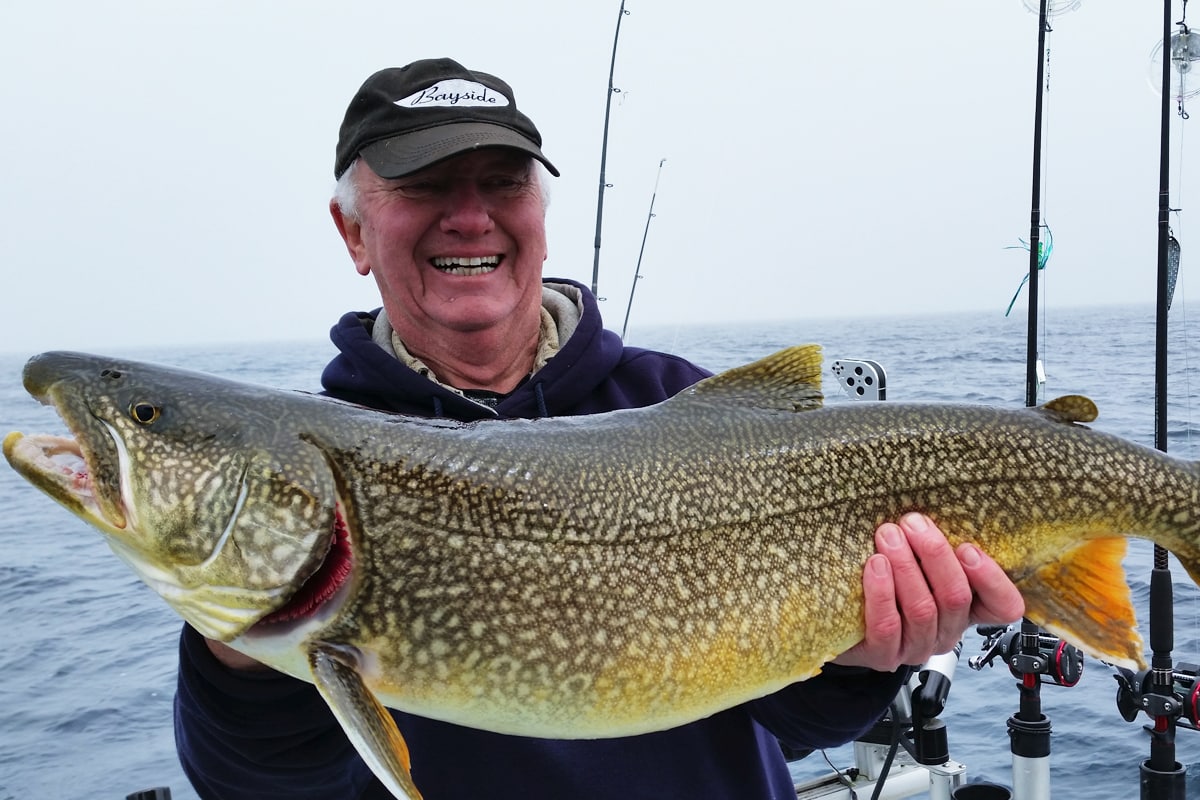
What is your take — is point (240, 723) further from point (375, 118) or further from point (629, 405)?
point (375, 118)

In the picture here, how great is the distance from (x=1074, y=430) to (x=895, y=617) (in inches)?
26.9

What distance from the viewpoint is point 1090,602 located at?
8.24 feet

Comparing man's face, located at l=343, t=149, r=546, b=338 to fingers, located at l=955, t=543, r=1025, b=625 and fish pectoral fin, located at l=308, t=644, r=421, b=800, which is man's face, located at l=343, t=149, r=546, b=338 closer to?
fish pectoral fin, located at l=308, t=644, r=421, b=800

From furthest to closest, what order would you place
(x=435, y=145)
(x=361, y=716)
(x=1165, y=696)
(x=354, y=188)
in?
1. (x=1165, y=696)
2. (x=354, y=188)
3. (x=435, y=145)
4. (x=361, y=716)

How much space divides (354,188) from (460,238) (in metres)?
0.40

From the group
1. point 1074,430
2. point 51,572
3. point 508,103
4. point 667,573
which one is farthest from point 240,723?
point 51,572

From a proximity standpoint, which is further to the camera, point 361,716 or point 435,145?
point 435,145

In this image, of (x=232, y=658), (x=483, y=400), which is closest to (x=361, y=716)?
(x=232, y=658)

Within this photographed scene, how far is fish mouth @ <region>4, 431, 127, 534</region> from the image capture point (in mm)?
1912

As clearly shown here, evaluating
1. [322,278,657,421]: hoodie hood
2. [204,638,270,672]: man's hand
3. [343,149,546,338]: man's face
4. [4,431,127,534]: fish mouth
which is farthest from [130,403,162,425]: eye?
[343,149,546,338]: man's face

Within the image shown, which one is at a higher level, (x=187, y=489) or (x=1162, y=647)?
(x=187, y=489)

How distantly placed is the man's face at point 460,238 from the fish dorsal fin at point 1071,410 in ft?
4.92

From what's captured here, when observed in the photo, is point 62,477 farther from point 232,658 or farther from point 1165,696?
point 1165,696

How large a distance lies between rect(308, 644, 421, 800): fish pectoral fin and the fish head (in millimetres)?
162
